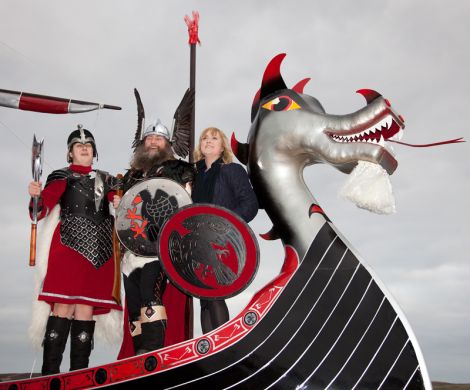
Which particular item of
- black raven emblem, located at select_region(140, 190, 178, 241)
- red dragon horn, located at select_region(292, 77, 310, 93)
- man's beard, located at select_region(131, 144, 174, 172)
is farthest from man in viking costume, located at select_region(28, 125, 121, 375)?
red dragon horn, located at select_region(292, 77, 310, 93)

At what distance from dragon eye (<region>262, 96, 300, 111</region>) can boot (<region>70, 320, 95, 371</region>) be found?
5.61 feet

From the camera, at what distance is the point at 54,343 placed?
3508 millimetres

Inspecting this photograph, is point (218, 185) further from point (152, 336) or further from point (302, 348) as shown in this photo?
point (302, 348)

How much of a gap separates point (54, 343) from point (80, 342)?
0.15m

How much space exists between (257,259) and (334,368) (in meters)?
0.63

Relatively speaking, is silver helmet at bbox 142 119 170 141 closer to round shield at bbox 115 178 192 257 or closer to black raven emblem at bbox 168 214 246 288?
round shield at bbox 115 178 192 257

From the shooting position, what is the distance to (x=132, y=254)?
3338 millimetres

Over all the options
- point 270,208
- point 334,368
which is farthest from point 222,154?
point 334,368

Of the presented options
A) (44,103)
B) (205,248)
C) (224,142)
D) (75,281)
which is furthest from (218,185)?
(44,103)

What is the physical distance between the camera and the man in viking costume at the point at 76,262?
11.7 ft

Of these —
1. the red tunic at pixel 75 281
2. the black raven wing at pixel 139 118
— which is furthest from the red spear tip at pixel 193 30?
the red tunic at pixel 75 281

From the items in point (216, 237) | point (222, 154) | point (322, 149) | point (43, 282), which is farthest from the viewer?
point (43, 282)

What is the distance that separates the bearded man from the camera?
313cm

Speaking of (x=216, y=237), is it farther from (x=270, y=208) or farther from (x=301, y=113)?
(x=301, y=113)
